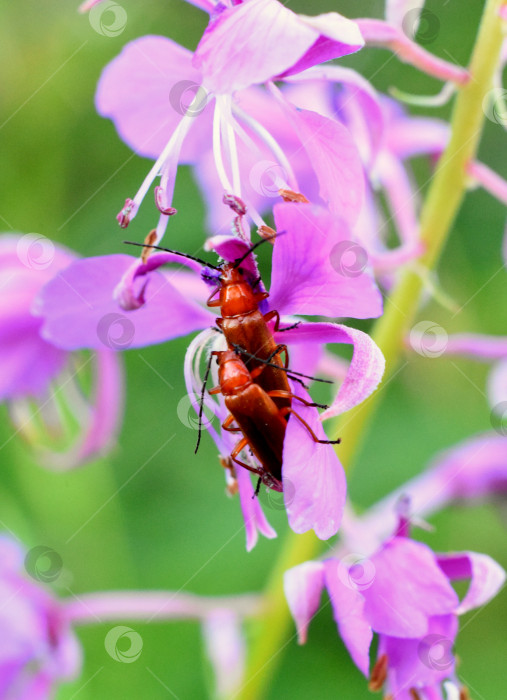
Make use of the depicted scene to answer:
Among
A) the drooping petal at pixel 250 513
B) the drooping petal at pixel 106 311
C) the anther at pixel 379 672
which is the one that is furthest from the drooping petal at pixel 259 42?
the anther at pixel 379 672

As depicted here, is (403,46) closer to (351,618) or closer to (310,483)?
(310,483)

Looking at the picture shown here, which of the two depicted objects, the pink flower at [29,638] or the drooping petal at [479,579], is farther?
the pink flower at [29,638]

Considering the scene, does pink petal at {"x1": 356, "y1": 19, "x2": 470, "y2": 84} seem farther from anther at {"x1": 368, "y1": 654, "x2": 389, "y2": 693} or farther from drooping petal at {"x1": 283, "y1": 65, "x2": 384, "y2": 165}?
anther at {"x1": 368, "y1": 654, "x2": 389, "y2": 693}

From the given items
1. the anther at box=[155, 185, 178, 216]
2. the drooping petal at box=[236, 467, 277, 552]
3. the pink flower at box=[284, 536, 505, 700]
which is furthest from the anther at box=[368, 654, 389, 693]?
the anther at box=[155, 185, 178, 216]

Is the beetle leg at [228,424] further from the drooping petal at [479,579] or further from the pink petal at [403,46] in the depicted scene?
the pink petal at [403,46]

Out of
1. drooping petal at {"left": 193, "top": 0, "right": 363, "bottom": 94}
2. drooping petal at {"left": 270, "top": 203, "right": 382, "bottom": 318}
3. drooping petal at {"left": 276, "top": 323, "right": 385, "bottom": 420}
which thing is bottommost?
drooping petal at {"left": 276, "top": 323, "right": 385, "bottom": 420}

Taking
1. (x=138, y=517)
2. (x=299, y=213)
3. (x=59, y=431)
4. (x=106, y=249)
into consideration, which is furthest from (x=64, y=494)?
(x=299, y=213)
